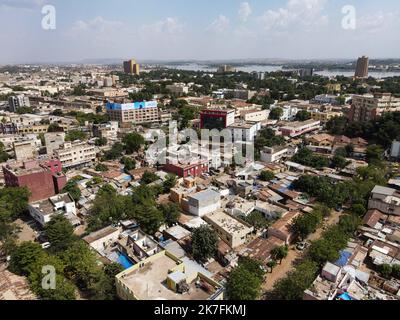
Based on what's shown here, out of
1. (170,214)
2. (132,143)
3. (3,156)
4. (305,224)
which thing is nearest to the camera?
(305,224)

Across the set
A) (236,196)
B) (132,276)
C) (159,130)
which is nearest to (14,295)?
(132,276)

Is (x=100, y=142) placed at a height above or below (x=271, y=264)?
above

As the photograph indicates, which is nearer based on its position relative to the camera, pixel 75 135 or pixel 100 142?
pixel 100 142

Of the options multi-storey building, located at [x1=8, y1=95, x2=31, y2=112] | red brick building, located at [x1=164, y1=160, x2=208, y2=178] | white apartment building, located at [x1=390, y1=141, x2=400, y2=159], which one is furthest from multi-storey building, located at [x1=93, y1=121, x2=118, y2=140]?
white apartment building, located at [x1=390, y1=141, x2=400, y2=159]

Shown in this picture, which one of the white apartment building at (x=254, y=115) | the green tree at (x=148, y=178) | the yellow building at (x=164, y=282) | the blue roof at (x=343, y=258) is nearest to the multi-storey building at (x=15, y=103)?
the white apartment building at (x=254, y=115)

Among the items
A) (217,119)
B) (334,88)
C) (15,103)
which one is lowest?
(217,119)

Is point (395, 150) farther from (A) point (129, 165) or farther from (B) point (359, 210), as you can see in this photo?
(A) point (129, 165)

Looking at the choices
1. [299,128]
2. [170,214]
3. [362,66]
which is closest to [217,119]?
[299,128]
